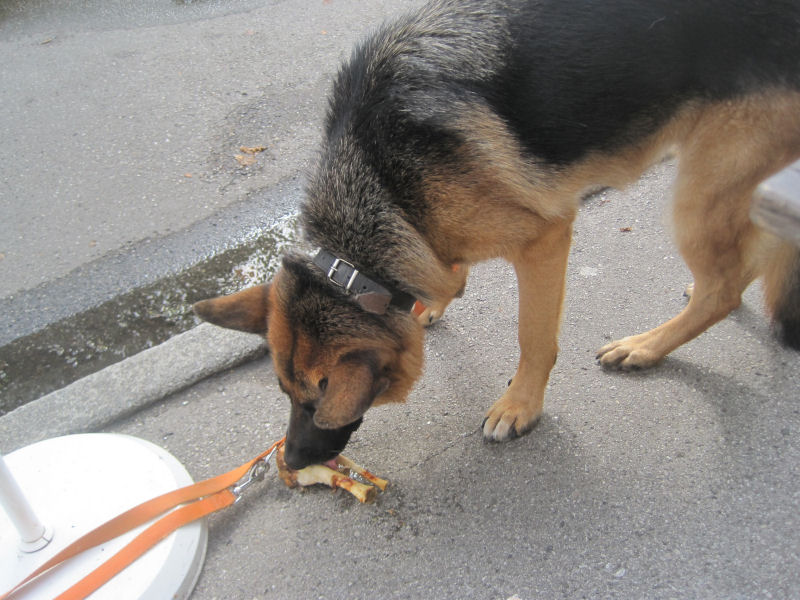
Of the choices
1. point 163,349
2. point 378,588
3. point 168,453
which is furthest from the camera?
point 163,349

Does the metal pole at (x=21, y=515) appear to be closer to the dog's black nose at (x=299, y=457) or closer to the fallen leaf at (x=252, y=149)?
the dog's black nose at (x=299, y=457)

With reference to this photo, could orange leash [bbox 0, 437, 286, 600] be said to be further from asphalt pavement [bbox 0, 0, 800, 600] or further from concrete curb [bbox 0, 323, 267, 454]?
concrete curb [bbox 0, 323, 267, 454]

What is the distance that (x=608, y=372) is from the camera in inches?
109

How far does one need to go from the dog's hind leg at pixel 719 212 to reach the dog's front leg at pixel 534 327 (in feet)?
1.52

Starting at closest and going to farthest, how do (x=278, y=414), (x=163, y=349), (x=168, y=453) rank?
(x=168, y=453)
(x=278, y=414)
(x=163, y=349)

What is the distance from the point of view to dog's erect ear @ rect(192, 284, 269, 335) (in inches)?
87.2

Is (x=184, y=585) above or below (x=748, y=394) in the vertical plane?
below

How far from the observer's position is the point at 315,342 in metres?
2.06

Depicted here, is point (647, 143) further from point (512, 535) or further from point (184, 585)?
point (184, 585)

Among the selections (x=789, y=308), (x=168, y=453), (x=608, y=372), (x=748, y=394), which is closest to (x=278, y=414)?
(x=168, y=453)

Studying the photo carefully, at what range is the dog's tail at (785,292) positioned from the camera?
2399mm

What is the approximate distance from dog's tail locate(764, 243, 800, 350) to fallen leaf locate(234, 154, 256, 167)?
10.5 ft

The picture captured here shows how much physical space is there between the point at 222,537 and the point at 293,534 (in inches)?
10.5

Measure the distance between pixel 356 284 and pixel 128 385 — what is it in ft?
4.49
